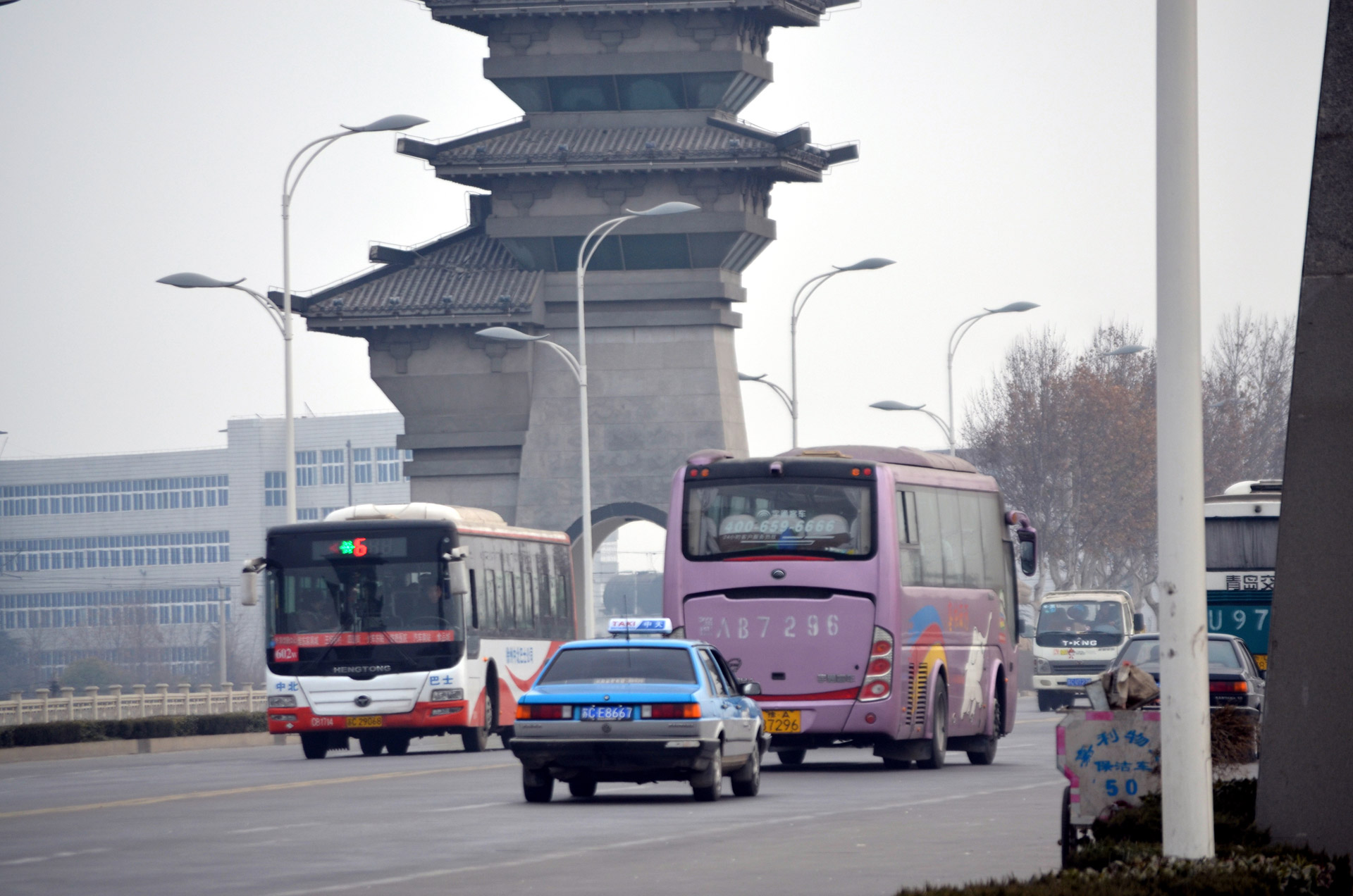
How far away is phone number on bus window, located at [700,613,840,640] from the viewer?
24031 millimetres

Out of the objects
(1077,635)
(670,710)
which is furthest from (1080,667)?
(670,710)

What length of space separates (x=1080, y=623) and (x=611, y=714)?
32231mm

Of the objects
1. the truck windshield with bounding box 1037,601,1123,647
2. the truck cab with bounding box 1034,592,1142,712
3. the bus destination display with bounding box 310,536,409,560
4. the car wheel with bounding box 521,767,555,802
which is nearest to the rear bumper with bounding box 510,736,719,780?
the car wheel with bounding box 521,767,555,802

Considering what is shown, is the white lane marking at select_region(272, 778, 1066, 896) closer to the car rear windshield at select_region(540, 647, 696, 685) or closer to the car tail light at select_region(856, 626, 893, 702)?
the car rear windshield at select_region(540, 647, 696, 685)

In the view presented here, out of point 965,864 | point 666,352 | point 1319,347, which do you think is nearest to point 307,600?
point 965,864

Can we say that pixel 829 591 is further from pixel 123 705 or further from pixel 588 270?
pixel 588 270

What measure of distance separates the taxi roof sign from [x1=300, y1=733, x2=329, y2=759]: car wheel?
11.8 m

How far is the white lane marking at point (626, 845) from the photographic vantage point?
1305cm

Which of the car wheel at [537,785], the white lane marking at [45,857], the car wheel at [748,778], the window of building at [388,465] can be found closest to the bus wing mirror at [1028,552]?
the car wheel at [748,778]

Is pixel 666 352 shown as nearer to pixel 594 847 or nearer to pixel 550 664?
pixel 550 664

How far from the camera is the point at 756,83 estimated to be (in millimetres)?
63438

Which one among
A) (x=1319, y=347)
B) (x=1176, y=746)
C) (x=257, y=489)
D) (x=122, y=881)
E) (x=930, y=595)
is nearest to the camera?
(x=1176, y=746)

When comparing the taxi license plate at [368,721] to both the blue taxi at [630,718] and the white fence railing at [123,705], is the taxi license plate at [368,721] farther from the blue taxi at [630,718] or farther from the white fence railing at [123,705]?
the blue taxi at [630,718]

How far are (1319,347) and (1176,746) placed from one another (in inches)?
124
